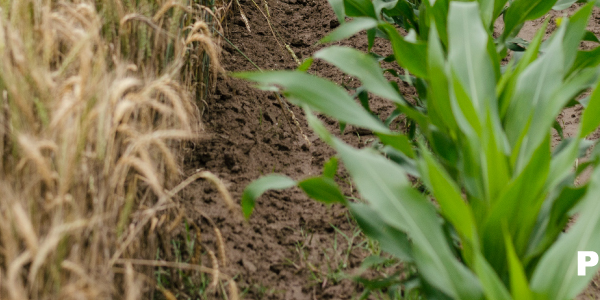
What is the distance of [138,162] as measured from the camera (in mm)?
900

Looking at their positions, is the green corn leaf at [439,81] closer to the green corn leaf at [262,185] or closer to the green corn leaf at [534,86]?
the green corn leaf at [534,86]

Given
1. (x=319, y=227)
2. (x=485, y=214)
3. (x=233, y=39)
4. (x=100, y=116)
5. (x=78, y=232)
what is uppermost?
(x=100, y=116)

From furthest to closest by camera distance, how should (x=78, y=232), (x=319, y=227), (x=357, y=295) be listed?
(x=319, y=227) < (x=357, y=295) < (x=78, y=232)

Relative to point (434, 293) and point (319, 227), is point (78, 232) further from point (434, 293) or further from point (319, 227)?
point (319, 227)

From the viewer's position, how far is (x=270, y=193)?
1768mm

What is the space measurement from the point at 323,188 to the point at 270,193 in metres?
0.59

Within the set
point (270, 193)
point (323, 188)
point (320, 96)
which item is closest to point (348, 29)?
point (320, 96)

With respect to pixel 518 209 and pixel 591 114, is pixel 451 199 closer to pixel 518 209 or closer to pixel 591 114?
pixel 518 209

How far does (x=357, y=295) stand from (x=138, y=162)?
2.40 feet

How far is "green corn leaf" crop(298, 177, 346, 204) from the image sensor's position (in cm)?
117

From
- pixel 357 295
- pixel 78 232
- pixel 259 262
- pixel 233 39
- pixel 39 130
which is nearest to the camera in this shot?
pixel 78 232

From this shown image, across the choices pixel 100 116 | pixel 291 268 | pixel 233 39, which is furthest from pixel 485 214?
pixel 233 39

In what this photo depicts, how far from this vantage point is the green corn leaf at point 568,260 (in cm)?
87

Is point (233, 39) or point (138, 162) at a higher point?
point (138, 162)
